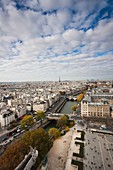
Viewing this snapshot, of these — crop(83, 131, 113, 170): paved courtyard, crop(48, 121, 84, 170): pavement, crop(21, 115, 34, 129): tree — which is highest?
crop(21, 115, 34, 129): tree

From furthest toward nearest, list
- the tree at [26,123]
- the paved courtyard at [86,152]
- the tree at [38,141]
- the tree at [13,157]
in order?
1. the tree at [26,123]
2. the tree at [38,141]
3. the paved courtyard at [86,152]
4. the tree at [13,157]

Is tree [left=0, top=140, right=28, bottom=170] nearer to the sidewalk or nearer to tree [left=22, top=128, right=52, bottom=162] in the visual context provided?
tree [left=22, top=128, right=52, bottom=162]

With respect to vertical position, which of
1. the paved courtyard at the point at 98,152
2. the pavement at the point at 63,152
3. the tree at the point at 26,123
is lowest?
the pavement at the point at 63,152

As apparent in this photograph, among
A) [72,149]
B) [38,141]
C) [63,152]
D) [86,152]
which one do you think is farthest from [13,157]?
[86,152]

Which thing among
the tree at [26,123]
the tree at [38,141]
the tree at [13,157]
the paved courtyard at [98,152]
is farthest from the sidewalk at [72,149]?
the tree at [26,123]

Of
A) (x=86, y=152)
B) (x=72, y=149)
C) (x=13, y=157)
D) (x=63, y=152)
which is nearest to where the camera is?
(x=13, y=157)

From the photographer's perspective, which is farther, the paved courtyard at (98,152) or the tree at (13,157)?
the paved courtyard at (98,152)

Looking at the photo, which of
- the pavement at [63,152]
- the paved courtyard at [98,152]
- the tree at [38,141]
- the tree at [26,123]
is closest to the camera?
the paved courtyard at [98,152]

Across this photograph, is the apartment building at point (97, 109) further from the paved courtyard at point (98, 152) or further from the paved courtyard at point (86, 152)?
the paved courtyard at point (98, 152)

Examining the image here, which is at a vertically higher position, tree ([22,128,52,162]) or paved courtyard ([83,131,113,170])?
tree ([22,128,52,162])

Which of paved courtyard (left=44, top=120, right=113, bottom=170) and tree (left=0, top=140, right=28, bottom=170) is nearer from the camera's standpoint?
tree (left=0, top=140, right=28, bottom=170)

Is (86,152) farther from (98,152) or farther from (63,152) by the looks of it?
(63,152)

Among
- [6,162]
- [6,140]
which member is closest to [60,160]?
[6,162]

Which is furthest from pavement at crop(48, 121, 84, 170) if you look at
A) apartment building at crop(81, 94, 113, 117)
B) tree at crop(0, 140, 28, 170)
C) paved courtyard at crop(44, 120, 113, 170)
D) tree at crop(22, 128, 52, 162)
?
apartment building at crop(81, 94, 113, 117)
